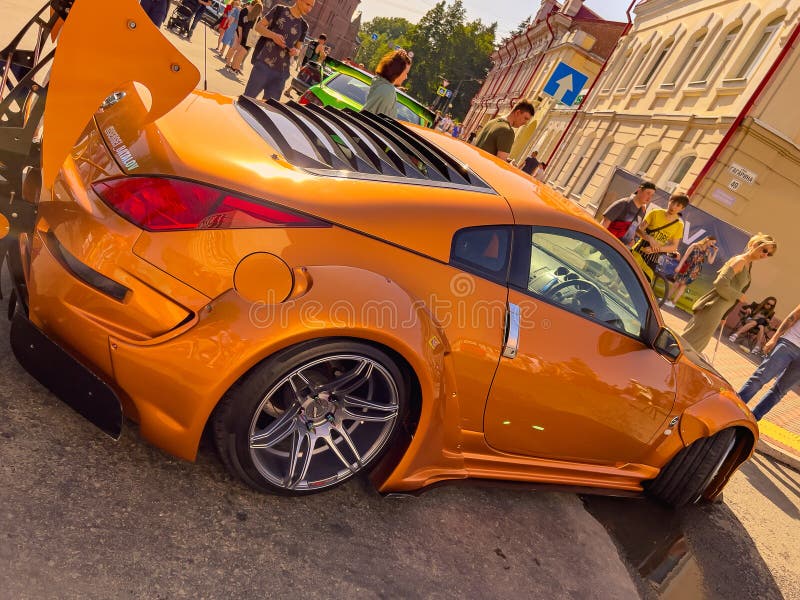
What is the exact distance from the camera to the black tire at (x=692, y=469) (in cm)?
362

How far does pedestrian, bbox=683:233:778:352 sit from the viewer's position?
583 centimetres

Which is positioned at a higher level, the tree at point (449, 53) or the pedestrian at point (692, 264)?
the tree at point (449, 53)

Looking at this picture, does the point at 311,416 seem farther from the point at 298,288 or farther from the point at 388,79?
the point at 388,79

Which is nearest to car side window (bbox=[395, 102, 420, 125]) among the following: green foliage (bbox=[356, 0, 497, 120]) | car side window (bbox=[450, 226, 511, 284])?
car side window (bbox=[450, 226, 511, 284])

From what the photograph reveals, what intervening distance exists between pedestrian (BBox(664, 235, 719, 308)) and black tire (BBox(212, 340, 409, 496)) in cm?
1045

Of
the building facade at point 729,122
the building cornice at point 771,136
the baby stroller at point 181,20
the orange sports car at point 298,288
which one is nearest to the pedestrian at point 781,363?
the orange sports car at point 298,288

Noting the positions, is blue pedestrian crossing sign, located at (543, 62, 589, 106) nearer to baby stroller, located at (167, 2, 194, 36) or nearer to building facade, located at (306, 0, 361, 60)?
baby stroller, located at (167, 2, 194, 36)

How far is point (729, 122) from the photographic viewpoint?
14.9m

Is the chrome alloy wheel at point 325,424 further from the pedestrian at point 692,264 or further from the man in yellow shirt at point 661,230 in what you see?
the pedestrian at point 692,264

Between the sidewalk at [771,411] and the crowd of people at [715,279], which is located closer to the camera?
the crowd of people at [715,279]

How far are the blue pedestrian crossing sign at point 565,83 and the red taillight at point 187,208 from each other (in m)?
37.7

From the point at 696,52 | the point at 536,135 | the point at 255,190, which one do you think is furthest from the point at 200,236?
the point at 536,135

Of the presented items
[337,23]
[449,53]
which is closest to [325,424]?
[449,53]

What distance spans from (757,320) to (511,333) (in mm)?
12144
